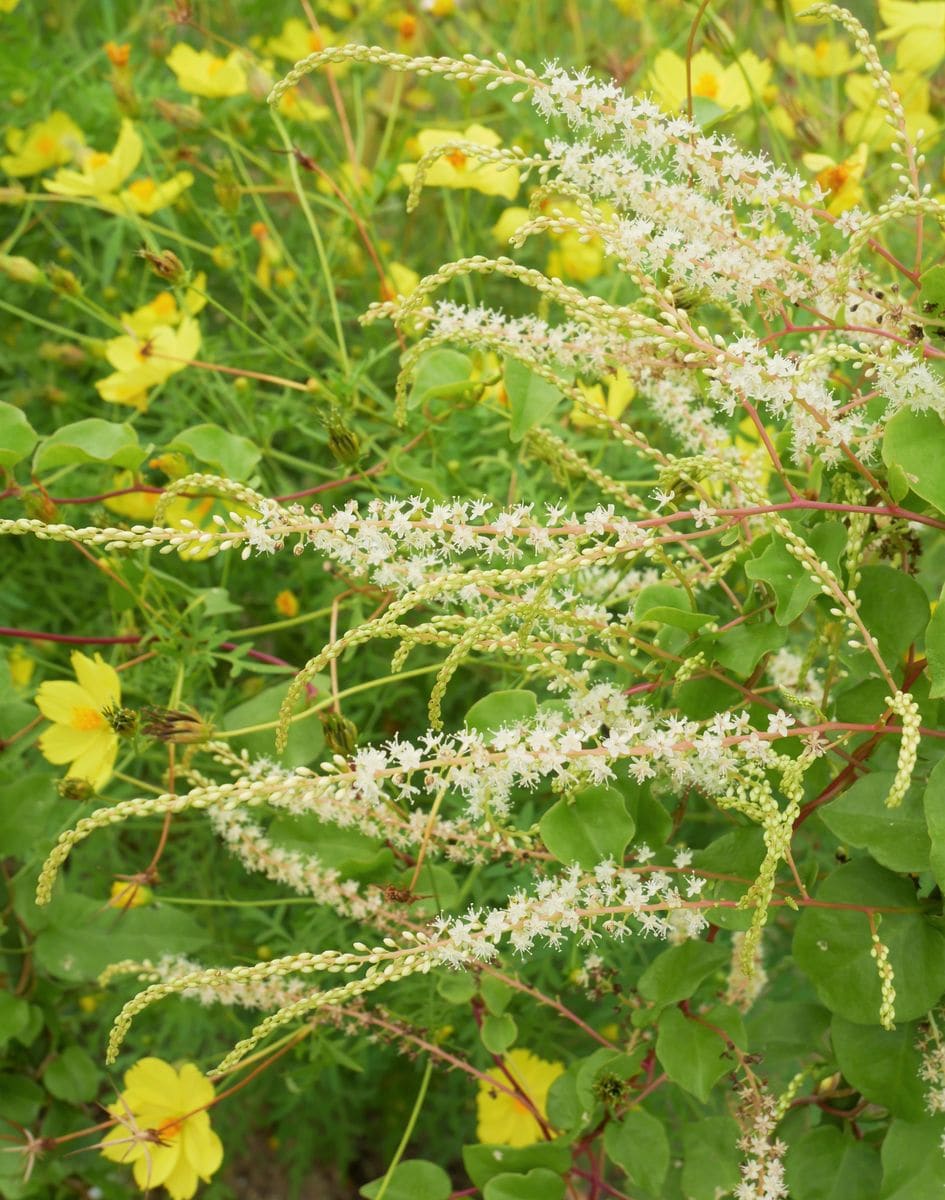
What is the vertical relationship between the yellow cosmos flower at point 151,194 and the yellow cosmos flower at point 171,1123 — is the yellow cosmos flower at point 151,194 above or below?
above

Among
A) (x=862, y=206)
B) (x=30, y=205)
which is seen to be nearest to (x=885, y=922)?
(x=862, y=206)

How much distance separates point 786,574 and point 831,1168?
316mm

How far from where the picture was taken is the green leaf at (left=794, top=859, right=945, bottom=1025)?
1.91 ft

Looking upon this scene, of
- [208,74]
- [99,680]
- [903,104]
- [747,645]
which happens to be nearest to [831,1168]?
[747,645]

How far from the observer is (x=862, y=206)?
3.47 feet

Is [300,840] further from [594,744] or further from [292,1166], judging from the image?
[292,1166]

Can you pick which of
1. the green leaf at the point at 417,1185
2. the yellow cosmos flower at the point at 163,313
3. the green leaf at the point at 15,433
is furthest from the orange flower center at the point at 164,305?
the green leaf at the point at 417,1185

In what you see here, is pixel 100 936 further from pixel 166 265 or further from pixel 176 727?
pixel 166 265

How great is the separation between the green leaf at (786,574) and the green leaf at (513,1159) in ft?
1.04

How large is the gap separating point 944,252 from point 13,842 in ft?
2.07

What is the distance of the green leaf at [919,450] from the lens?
0.53 metres

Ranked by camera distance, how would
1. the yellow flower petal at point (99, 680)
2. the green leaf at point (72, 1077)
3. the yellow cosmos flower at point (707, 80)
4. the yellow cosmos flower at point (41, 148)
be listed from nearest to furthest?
1. the yellow flower petal at point (99, 680)
2. the green leaf at point (72, 1077)
3. the yellow cosmos flower at point (707, 80)
4. the yellow cosmos flower at point (41, 148)

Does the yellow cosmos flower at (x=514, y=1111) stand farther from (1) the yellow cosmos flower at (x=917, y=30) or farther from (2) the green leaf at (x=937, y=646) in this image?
(1) the yellow cosmos flower at (x=917, y=30)

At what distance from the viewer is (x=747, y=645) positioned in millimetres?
603
